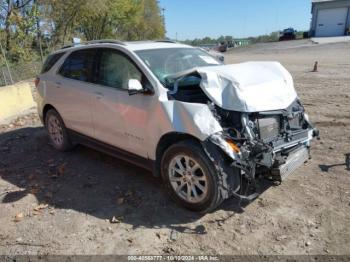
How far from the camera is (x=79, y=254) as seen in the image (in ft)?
10.7

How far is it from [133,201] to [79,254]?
3.42ft

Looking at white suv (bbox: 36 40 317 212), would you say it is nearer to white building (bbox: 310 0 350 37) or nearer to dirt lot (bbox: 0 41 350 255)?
dirt lot (bbox: 0 41 350 255)

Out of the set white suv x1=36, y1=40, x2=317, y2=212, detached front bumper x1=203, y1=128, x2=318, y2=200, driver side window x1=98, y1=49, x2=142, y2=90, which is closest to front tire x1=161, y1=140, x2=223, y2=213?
white suv x1=36, y1=40, x2=317, y2=212

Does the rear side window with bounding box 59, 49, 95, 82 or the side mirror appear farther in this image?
the rear side window with bounding box 59, 49, 95, 82

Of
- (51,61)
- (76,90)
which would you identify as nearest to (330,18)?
(51,61)

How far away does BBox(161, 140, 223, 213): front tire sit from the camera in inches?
136

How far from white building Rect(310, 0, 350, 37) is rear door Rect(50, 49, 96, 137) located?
51.7 m

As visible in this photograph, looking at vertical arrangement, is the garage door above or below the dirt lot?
above

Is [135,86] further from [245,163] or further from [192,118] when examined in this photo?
[245,163]

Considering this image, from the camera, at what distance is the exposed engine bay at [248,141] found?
3.41m

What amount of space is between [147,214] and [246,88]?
183 centimetres

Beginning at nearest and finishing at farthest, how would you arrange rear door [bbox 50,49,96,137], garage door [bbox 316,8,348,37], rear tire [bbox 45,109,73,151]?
rear door [bbox 50,49,96,137] < rear tire [bbox 45,109,73,151] < garage door [bbox 316,8,348,37]

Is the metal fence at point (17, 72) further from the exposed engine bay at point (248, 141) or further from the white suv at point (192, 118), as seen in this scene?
the exposed engine bay at point (248, 141)

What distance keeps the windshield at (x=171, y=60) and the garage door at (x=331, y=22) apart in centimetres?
5191
